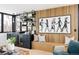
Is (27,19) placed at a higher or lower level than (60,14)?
lower

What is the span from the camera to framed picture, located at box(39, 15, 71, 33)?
148 inches

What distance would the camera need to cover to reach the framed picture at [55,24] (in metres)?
3.76

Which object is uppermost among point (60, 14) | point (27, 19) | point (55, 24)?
point (60, 14)

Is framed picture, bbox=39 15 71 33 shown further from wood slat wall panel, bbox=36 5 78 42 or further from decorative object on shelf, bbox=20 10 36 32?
decorative object on shelf, bbox=20 10 36 32

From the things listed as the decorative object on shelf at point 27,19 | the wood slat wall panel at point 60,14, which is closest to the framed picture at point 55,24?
the wood slat wall panel at point 60,14

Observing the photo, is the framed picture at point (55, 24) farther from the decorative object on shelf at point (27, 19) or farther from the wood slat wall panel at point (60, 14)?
the decorative object on shelf at point (27, 19)

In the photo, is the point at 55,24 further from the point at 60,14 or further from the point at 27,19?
the point at 27,19

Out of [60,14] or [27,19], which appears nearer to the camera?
[27,19]

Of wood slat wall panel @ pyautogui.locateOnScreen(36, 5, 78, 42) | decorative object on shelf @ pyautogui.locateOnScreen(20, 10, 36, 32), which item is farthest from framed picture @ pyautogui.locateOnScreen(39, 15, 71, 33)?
decorative object on shelf @ pyautogui.locateOnScreen(20, 10, 36, 32)

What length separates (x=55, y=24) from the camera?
3.88 meters

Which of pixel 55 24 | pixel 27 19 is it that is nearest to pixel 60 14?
pixel 55 24

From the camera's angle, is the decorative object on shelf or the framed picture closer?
the decorative object on shelf

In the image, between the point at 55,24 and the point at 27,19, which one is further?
the point at 55,24
